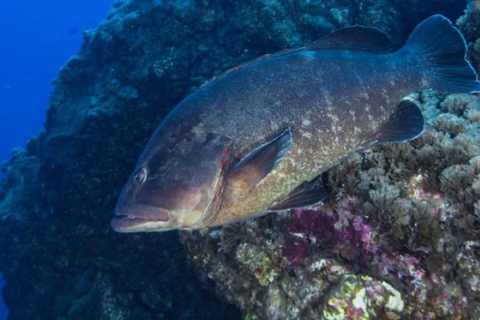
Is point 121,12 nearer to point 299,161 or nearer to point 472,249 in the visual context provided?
point 299,161

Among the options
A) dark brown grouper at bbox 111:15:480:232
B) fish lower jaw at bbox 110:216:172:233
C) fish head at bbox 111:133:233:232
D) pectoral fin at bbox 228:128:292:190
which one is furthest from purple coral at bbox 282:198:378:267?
fish lower jaw at bbox 110:216:172:233

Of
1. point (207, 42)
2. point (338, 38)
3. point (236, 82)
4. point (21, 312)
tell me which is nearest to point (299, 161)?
point (236, 82)

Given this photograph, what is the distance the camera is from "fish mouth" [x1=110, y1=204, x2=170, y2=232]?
2.50m

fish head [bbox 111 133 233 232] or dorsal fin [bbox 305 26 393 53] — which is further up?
fish head [bbox 111 133 233 232]

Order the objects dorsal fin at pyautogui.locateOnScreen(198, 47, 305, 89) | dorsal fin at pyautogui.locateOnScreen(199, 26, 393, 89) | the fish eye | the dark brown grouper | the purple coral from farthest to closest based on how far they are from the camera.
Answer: dorsal fin at pyautogui.locateOnScreen(199, 26, 393, 89), dorsal fin at pyautogui.locateOnScreen(198, 47, 305, 89), the purple coral, the fish eye, the dark brown grouper

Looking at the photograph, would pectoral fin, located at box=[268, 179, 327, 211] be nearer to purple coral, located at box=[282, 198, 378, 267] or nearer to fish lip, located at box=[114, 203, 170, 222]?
purple coral, located at box=[282, 198, 378, 267]

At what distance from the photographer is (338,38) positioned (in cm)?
366

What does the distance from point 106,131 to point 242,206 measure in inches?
309

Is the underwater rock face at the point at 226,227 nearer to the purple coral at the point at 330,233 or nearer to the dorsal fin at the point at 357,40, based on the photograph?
the purple coral at the point at 330,233

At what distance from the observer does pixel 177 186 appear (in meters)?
2.58

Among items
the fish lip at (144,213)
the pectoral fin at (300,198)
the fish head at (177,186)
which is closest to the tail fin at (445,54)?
the pectoral fin at (300,198)

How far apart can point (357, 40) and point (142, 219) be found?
10.2ft

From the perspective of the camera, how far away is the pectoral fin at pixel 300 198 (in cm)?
290

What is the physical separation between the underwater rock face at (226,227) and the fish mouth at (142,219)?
1.68m
